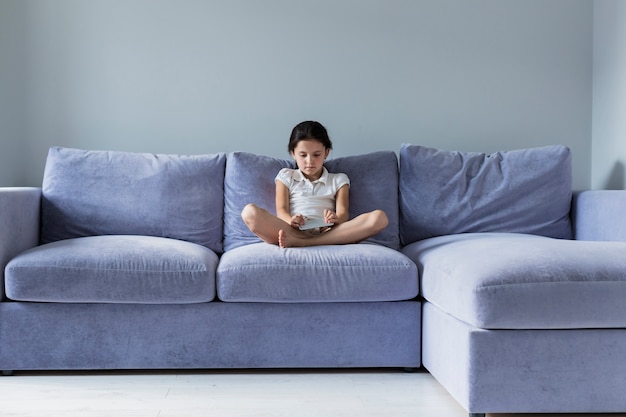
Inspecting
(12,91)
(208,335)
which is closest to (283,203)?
(208,335)

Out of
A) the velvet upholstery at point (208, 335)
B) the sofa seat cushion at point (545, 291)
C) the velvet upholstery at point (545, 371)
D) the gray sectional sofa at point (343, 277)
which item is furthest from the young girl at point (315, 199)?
the velvet upholstery at point (545, 371)

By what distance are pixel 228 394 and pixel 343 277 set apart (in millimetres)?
569

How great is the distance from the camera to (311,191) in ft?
10.2

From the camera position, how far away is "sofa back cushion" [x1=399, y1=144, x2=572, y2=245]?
3.16m

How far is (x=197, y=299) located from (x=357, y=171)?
1.04 meters

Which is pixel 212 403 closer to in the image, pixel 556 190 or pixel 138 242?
pixel 138 242

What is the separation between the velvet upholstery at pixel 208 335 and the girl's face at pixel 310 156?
760mm

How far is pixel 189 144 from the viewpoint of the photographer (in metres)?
3.55

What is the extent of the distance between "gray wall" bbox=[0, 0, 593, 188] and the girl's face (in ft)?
1.54

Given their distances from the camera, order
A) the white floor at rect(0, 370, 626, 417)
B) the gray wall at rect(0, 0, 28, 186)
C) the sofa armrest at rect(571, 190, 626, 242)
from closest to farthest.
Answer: the white floor at rect(0, 370, 626, 417) < the sofa armrest at rect(571, 190, 626, 242) < the gray wall at rect(0, 0, 28, 186)

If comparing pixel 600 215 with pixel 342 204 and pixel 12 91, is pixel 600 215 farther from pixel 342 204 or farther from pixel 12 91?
pixel 12 91

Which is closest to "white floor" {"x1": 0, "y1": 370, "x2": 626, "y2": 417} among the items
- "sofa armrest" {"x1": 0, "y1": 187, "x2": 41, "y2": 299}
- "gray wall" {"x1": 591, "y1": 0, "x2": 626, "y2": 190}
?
"sofa armrest" {"x1": 0, "y1": 187, "x2": 41, "y2": 299}

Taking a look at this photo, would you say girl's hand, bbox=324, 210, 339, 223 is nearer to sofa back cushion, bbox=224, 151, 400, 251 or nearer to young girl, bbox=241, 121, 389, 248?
young girl, bbox=241, 121, 389, 248

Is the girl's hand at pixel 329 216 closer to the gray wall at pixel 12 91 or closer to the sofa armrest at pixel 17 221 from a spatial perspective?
the sofa armrest at pixel 17 221
